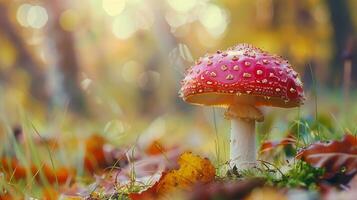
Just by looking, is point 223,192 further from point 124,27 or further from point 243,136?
point 124,27

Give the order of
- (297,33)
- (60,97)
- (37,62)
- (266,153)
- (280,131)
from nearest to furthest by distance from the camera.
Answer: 1. (266,153)
2. (280,131)
3. (60,97)
4. (297,33)
5. (37,62)

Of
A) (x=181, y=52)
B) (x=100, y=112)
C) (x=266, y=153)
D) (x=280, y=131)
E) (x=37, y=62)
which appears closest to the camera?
(x=266, y=153)

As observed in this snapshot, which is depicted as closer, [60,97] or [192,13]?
[60,97]

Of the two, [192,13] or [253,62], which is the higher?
[253,62]

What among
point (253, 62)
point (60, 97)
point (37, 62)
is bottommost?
point (37, 62)

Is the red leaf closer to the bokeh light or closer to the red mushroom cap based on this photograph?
the red mushroom cap

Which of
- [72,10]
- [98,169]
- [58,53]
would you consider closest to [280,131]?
[98,169]

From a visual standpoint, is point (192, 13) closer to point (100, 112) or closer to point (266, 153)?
point (100, 112)
